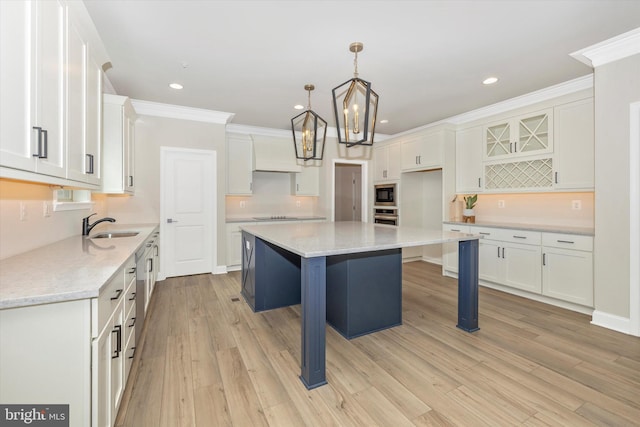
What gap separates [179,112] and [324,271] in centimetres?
381

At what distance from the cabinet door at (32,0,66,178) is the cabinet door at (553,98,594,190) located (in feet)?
15.3

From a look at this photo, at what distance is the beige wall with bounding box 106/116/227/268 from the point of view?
4.20 meters

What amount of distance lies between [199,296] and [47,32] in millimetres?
2984

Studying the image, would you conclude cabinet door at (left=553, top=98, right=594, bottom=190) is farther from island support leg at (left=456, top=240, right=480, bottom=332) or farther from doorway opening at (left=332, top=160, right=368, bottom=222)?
doorway opening at (left=332, top=160, right=368, bottom=222)

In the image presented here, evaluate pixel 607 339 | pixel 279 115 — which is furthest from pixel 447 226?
pixel 279 115

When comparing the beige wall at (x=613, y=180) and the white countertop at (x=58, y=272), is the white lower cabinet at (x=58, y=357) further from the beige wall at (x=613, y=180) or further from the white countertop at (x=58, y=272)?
the beige wall at (x=613, y=180)

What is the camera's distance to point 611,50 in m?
2.66

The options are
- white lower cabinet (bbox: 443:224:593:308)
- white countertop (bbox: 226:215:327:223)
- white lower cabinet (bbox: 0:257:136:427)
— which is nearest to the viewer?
white lower cabinet (bbox: 0:257:136:427)

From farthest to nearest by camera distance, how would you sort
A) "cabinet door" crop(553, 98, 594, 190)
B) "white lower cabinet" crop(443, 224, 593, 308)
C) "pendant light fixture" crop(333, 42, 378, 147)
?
"cabinet door" crop(553, 98, 594, 190), "white lower cabinet" crop(443, 224, 593, 308), "pendant light fixture" crop(333, 42, 378, 147)

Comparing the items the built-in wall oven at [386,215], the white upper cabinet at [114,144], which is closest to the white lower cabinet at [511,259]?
the built-in wall oven at [386,215]

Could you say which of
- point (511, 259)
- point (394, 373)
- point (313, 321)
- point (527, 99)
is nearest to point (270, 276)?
point (313, 321)

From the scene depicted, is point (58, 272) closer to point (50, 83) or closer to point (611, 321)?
point (50, 83)

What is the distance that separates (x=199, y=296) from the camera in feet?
12.2

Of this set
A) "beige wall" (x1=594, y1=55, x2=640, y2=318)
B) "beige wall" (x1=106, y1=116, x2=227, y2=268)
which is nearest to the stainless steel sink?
"beige wall" (x1=106, y1=116, x2=227, y2=268)
